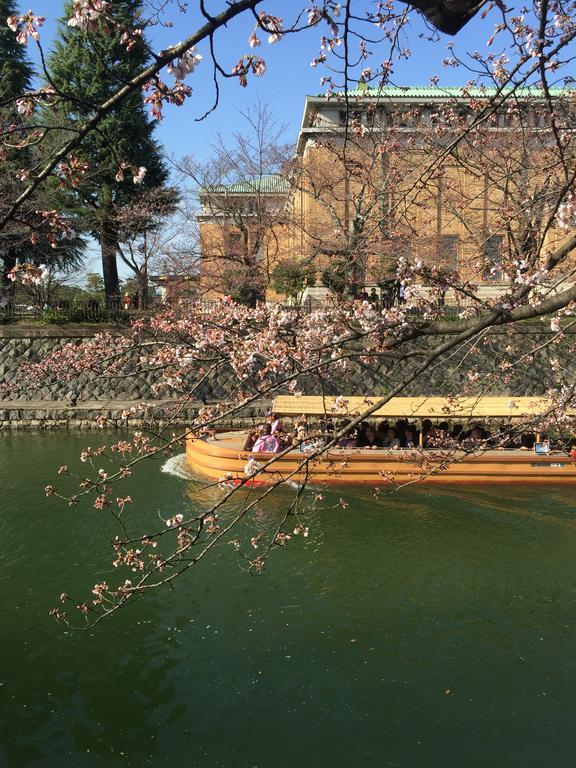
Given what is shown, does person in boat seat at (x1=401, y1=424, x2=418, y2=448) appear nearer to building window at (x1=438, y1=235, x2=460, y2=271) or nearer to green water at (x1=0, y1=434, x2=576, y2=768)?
green water at (x1=0, y1=434, x2=576, y2=768)

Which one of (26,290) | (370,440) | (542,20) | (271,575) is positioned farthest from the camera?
(26,290)

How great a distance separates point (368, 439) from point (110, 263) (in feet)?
52.4

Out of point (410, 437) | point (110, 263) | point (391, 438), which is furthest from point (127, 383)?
point (410, 437)

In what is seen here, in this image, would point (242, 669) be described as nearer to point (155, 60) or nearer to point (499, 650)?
point (499, 650)

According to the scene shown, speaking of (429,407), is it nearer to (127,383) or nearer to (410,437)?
(410,437)

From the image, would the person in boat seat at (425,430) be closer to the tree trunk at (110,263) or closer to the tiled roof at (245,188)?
the tiled roof at (245,188)

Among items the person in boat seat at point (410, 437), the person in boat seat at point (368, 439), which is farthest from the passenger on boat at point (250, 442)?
the person in boat seat at point (410, 437)

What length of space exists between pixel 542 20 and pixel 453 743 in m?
5.35

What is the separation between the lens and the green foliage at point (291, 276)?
2112 centimetres

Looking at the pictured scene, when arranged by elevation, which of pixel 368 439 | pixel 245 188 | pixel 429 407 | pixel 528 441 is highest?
pixel 245 188

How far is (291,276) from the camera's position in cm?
2119

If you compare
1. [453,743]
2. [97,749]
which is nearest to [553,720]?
[453,743]

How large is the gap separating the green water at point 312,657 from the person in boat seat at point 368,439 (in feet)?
9.98

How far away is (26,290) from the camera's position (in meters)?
23.1
